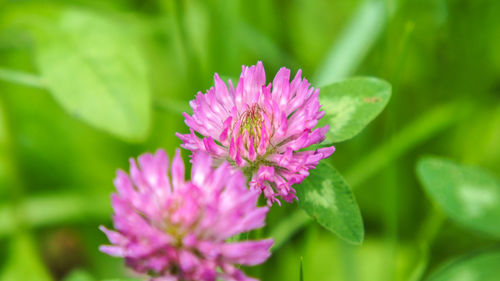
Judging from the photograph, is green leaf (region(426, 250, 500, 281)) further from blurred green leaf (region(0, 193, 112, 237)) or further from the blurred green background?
blurred green leaf (region(0, 193, 112, 237))

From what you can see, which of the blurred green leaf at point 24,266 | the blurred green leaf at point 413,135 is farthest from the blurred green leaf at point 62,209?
the blurred green leaf at point 413,135

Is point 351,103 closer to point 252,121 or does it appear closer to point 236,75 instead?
point 252,121

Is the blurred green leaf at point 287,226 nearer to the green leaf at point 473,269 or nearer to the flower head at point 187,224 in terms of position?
the green leaf at point 473,269

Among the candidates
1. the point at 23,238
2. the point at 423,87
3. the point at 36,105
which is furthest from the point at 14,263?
A: the point at 423,87

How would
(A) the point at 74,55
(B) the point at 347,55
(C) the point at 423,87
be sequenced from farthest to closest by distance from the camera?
(C) the point at 423,87 < (B) the point at 347,55 < (A) the point at 74,55

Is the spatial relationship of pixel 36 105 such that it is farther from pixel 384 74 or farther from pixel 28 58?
pixel 384 74

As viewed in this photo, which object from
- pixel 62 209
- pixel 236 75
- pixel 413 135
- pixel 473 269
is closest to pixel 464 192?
pixel 473 269
